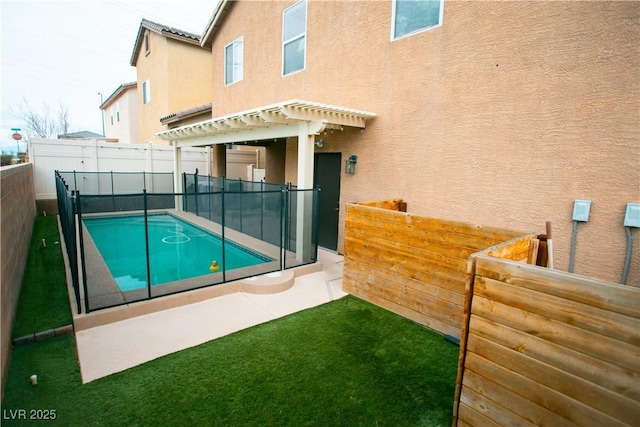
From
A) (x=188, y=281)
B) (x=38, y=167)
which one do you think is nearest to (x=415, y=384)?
(x=188, y=281)

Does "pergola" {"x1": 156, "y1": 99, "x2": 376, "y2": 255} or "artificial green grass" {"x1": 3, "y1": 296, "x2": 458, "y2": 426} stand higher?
"pergola" {"x1": 156, "y1": 99, "x2": 376, "y2": 255}

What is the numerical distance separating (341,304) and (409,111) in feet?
12.2

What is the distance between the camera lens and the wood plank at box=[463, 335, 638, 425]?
5.99 ft

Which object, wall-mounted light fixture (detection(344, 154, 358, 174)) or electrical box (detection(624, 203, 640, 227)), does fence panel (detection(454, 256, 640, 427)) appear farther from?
wall-mounted light fixture (detection(344, 154, 358, 174))

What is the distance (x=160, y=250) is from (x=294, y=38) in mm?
7024

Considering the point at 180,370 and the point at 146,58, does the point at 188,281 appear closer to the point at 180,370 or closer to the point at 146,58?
the point at 180,370

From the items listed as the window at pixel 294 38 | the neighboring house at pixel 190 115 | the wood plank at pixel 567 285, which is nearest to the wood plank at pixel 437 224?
the wood plank at pixel 567 285

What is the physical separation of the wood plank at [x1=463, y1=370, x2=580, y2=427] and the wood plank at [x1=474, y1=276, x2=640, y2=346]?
0.63 m

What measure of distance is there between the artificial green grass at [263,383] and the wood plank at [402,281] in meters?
0.53

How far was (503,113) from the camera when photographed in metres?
4.82

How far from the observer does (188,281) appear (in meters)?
5.50

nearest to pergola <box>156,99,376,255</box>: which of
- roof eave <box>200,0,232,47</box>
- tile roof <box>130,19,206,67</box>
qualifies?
roof eave <box>200,0,232,47</box>

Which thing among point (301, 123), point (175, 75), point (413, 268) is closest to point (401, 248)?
point (413, 268)

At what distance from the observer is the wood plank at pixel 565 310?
5.89ft
